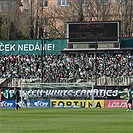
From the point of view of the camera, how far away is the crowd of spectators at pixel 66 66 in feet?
183

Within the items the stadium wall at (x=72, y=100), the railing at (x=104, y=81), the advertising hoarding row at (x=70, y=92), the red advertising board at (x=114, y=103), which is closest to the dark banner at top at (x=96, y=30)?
the railing at (x=104, y=81)

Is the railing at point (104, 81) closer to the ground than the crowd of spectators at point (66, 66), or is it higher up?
closer to the ground

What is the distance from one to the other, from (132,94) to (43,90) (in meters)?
8.81

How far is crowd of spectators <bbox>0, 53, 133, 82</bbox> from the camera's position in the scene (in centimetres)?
5572

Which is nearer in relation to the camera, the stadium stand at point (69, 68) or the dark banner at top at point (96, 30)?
the stadium stand at point (69, 68)

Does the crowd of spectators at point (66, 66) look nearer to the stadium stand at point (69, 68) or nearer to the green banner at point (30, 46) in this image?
the stadium stand at point (69, 68)

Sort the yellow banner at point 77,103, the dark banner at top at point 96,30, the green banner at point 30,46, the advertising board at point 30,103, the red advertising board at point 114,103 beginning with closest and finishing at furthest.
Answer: the red advertising board at point 114,103, the yellow banner at point 77,103, the advertising board at point 30,103, the dark banner at top at point 96,30, the green banner at point 30,46

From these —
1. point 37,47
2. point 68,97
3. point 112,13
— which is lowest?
point 68,97

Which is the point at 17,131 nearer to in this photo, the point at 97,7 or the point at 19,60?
the point at 19,60

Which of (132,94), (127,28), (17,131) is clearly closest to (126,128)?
(17,131)

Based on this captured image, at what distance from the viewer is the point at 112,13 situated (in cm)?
7631

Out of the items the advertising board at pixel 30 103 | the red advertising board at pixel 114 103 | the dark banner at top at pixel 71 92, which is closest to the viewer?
the red advertising board at pixel 114 103

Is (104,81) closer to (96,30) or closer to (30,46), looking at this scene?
(96,30)

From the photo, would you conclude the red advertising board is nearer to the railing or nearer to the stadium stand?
the railing
